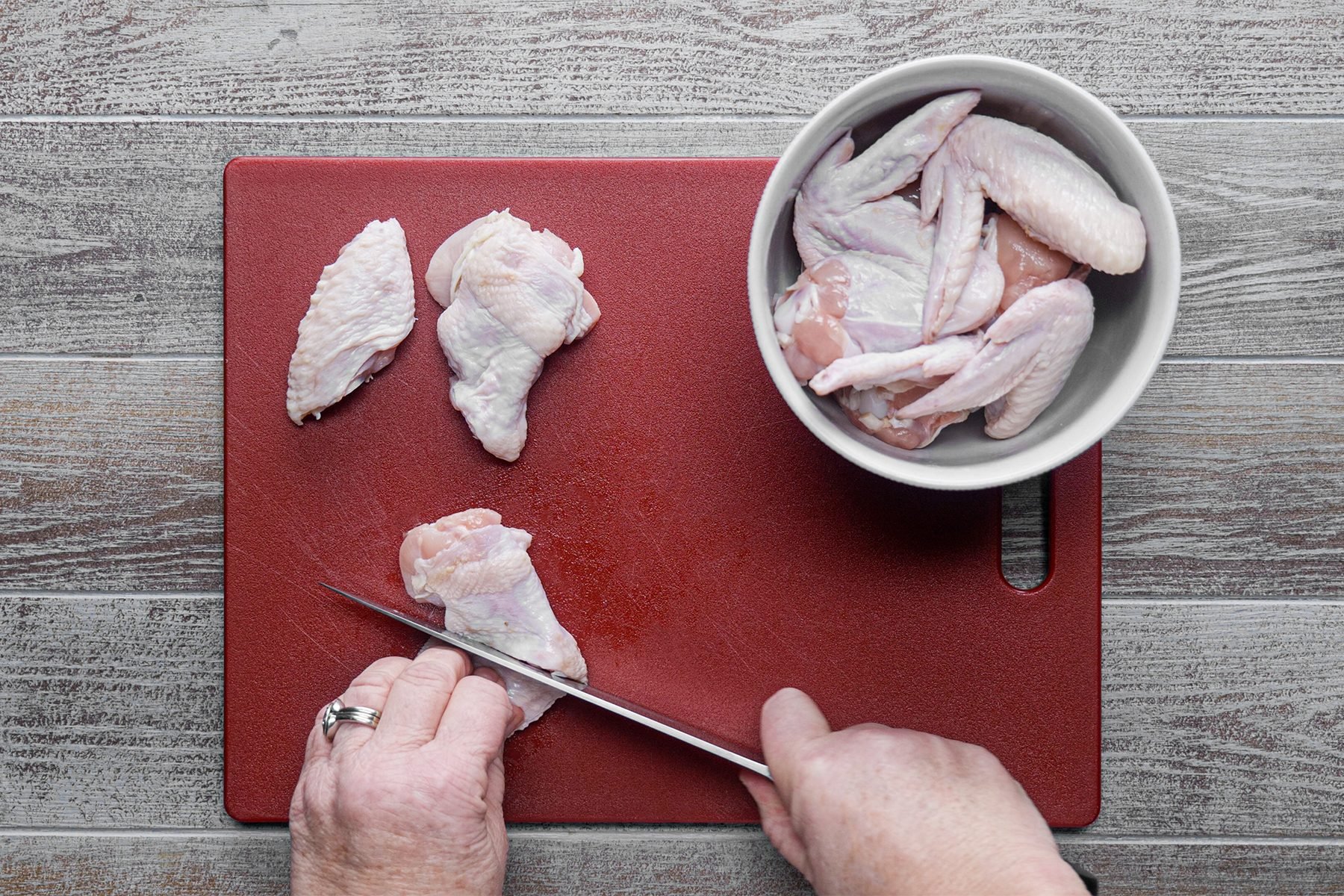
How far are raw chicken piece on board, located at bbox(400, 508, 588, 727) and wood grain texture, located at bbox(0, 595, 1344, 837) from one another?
0.95 ft

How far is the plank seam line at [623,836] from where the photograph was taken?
1.16 m

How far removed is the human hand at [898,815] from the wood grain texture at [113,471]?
76cm

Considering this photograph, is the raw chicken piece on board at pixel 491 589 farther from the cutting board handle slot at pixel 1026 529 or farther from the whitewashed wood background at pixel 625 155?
the cutting board handle slot at pixel 1026 529

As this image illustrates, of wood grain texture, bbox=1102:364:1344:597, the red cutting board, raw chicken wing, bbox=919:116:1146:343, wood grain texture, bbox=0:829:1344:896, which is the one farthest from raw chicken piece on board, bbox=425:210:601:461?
wood grain texture, bbox=1102:364:1344:597

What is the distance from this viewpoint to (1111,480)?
115cm

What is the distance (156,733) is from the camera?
1.18m

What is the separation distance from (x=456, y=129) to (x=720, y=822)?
3.01 ft

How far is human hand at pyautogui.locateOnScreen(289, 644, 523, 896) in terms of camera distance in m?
1.00

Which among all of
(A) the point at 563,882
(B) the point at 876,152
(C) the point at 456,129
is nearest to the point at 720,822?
(A) the point at 563,882

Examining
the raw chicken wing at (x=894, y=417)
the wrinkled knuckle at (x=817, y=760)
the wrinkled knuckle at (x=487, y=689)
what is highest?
the raw chicken wing at (x=894, y=417)

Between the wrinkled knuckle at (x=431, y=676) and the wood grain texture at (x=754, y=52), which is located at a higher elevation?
the wood grain texture at (x=754, y=52)

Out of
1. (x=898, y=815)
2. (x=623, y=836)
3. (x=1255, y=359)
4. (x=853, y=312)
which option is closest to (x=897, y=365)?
(x=853, y=312)

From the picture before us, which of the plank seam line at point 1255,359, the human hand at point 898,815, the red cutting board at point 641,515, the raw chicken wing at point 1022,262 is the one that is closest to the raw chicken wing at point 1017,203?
the raw chicken wing at point 1022,262

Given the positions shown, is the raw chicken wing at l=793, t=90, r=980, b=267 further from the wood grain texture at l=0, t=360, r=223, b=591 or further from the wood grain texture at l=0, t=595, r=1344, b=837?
the wood grain texture at l=0, t=360, r=223, b=591
